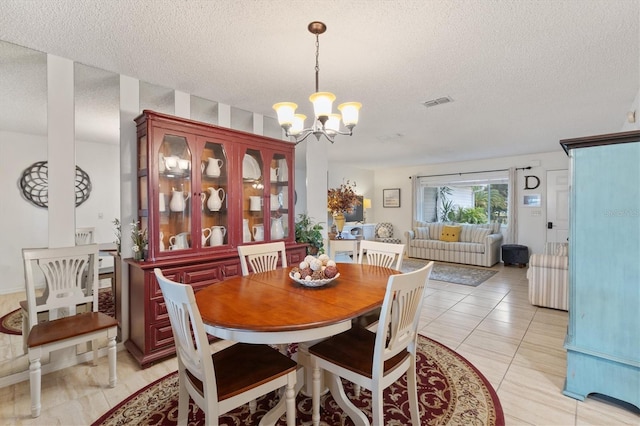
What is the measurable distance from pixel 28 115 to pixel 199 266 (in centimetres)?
176

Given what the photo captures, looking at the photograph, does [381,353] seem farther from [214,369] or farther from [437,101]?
[437,101]

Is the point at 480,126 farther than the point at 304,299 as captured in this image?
Yes

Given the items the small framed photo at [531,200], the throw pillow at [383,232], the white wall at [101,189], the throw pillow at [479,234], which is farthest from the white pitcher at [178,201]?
the small framed photo at [531,200]

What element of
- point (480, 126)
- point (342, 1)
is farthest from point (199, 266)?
point (480, 126)

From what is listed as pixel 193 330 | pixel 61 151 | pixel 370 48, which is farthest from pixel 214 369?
pixel 370 48

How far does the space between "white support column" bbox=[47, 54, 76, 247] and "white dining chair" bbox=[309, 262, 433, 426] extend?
2276mm

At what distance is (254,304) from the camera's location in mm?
1627

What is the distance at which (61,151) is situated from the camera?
2441 millimetres

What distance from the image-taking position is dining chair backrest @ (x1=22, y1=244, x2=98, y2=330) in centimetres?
219

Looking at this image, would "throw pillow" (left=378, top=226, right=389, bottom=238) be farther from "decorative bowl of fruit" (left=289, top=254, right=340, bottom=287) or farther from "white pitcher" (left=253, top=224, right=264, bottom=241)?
"decorative bowl of fruit" (left=289, top=254, right=340, bottom=287)

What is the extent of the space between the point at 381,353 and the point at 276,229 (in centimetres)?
233

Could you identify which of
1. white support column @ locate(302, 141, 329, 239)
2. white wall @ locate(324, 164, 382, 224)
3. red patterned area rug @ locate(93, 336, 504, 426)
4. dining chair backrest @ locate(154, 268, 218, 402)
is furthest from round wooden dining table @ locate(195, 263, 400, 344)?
white wall @ locate(324, 164, 382, 224)

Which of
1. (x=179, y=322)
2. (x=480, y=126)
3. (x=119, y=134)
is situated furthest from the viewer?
(x=480, y=126)

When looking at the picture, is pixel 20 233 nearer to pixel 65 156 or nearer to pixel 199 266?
pixel 65 156
